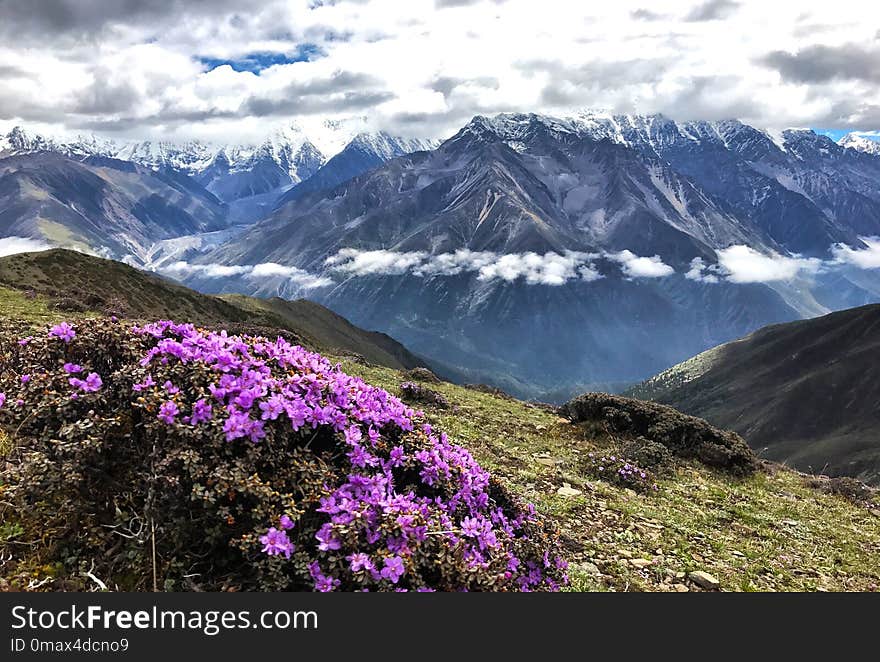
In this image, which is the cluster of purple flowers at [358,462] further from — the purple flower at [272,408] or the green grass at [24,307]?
the green grass at [24,307]

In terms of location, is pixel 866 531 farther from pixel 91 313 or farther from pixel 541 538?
pixel 91 313

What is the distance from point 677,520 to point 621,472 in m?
2.28

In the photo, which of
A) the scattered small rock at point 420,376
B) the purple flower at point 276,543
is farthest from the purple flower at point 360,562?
the scattered small rock at point 420,376

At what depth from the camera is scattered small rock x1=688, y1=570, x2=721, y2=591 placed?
311 inches

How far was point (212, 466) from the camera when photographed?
14.8ft

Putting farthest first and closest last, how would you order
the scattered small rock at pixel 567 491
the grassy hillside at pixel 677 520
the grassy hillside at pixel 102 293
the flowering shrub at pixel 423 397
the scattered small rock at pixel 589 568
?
the grassy hillside at pixel 102 293
the flowering shrub at pixel 423 397
the scattered small rock at pixel 567 491
the grassy hillside at pixel 677 520
the scattered small rock at pixel 589 568

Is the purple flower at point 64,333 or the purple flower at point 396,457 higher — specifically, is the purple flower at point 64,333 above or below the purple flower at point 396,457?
above

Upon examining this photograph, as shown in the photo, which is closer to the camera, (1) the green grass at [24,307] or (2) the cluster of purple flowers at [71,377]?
(2) the cluster of purple flowers at [71,377]

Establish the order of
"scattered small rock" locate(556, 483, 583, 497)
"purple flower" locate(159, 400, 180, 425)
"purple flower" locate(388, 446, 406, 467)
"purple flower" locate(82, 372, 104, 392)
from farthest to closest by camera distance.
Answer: "scattered small rock" locate(556, 483, 583, 497) → "purple flower" locate(388, 446, 406, 467) → "purple flower" locate(82, 372, 104, 392) → "purple flower" locate(159, 400, 180, 425)

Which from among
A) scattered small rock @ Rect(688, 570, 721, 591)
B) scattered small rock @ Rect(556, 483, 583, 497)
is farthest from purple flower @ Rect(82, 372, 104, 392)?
scattered small rock @ Rect(556, 483, 583, 497)

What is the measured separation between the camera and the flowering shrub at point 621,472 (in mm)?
12484

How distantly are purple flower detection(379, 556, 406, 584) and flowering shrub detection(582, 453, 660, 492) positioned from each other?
9343 millimetres

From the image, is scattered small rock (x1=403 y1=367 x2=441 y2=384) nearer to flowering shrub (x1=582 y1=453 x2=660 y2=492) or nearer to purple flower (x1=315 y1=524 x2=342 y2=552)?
flowering shrub (x1=582 y1=453 x2=660 y2=492)

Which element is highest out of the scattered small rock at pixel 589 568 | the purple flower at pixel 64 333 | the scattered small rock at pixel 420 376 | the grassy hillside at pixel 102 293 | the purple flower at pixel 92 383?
the grassy hillside at pixel 102 293
